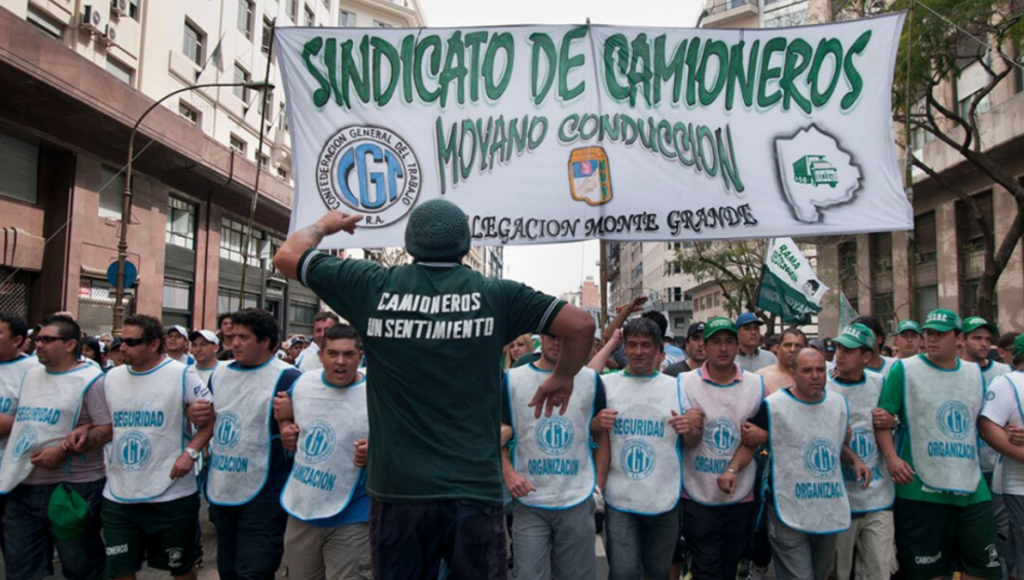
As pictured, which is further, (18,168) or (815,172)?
(18,168)

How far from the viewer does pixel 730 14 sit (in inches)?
2021

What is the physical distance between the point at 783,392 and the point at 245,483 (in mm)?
3214

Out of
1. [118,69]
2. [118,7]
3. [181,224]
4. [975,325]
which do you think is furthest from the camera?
[181,224]

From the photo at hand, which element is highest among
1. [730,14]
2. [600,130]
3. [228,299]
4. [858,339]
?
[730,14]

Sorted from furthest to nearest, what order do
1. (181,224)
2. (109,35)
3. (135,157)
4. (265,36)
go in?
(265,36), (181,224), (109,35), (135,157)

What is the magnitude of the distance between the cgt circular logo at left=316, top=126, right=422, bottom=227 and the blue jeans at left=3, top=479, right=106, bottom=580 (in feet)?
8.19

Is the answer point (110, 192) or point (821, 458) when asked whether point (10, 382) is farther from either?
point (110, 192)

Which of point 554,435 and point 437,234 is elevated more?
point 437,234

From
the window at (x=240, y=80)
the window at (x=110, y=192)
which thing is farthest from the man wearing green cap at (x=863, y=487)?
the window at (x=240, y=80)

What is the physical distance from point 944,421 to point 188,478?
4629 millimetres

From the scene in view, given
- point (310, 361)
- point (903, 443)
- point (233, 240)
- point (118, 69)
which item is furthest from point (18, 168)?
point (903, 443)

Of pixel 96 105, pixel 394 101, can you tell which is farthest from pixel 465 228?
pixel 96 105

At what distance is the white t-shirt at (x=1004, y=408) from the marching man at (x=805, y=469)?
90 cm

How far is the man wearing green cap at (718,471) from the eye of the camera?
13.8 feet
